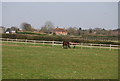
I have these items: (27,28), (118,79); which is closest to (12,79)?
(118,79)

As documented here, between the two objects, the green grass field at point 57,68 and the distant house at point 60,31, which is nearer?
the green grass field at point 57,68

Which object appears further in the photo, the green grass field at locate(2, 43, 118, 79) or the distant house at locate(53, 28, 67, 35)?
the distant house at locate(53, 28, 67, 35)

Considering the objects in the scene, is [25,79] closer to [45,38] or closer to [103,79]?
[103,79]

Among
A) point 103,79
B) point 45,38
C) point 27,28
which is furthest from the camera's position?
point 27,28

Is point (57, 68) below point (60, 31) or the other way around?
below

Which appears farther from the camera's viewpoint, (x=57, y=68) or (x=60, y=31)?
(x=60, y=31)

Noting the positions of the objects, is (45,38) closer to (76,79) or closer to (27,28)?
(76,79)

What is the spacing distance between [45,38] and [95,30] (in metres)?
Result: 47.4

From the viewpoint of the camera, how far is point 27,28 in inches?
3551

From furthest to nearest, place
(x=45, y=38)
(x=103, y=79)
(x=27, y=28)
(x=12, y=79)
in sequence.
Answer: (x=27, y=28)
(x=45, y=38)
(x=103, y=79)
(x=12, y=79)

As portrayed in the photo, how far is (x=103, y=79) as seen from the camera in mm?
7602

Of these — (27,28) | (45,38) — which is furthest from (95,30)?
(45,38)

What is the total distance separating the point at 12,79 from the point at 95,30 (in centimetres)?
8243

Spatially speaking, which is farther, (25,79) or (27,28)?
(27,28)
